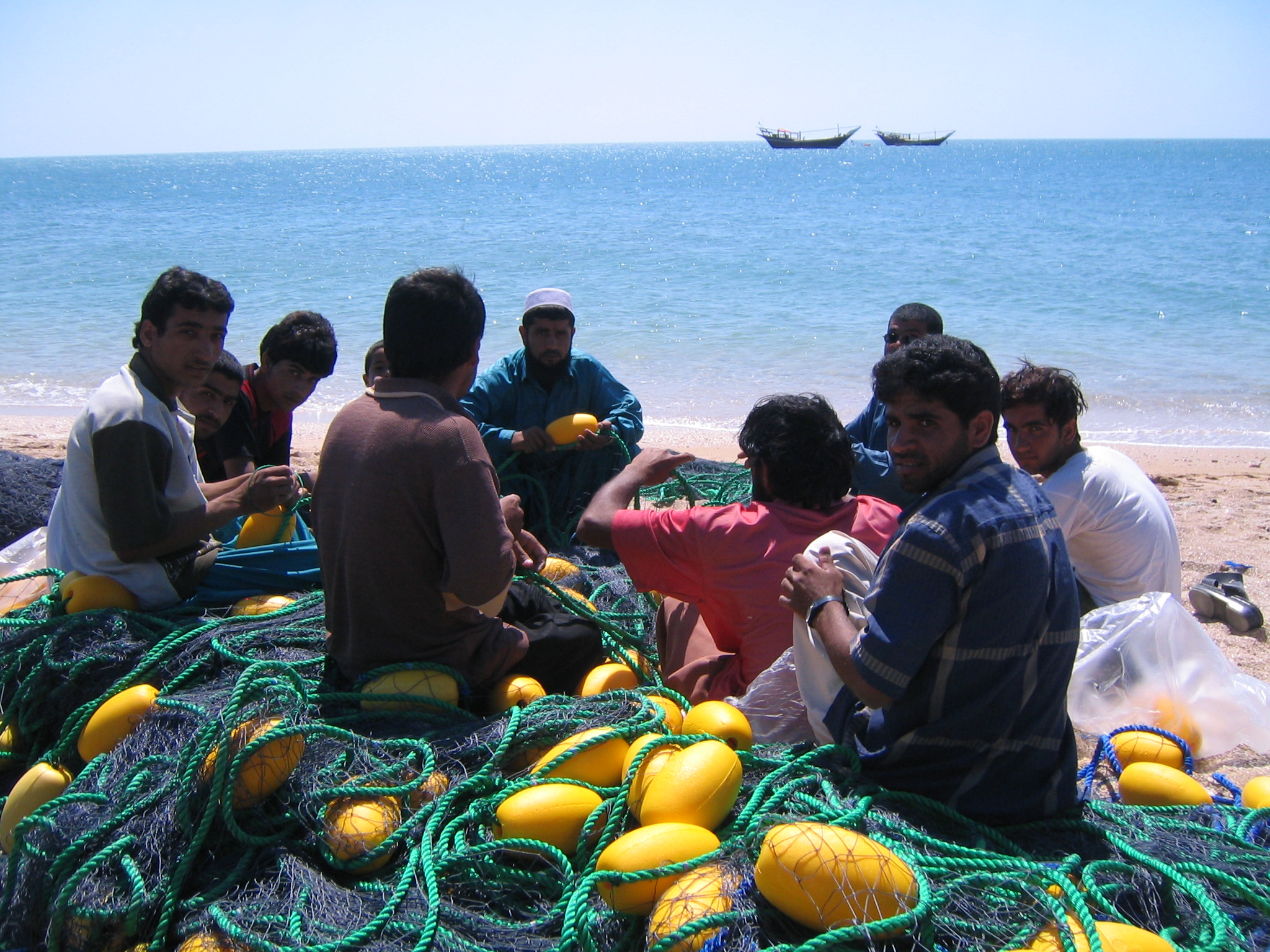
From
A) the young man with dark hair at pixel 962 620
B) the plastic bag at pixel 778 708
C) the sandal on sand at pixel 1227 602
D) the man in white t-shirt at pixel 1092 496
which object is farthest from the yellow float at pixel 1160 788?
the sandal on sand at pixel 1227 602

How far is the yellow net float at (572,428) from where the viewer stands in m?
4.96

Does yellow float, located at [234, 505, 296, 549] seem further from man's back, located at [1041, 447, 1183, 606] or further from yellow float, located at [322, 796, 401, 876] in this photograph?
Result: man's back, located at [1041, 447, 1183, 606]

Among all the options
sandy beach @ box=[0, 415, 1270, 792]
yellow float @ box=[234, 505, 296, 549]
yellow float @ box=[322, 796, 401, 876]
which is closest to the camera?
yellow float @ box=[322, 796, 401, 876]

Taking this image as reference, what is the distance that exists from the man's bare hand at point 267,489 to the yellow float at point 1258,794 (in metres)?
3.17

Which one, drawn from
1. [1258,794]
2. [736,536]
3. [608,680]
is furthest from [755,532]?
[1258,794]

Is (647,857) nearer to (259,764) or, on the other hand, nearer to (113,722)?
(259,764)

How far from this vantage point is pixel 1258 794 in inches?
106

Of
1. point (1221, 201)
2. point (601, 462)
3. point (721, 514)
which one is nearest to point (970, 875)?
point (721, 514)

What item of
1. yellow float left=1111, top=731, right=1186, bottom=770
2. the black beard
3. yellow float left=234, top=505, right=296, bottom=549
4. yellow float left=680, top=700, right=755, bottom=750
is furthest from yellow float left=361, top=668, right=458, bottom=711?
the black beard

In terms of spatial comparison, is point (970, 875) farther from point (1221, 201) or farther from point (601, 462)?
point (1221, 201)

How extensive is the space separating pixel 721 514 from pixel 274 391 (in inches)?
105

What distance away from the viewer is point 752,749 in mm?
2621

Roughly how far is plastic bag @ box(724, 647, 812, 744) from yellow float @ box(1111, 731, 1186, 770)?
109 centimetres

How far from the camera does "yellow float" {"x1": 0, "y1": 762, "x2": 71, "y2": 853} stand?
2678 millimetres
